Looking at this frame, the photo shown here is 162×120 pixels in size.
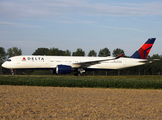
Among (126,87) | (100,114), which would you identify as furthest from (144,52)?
(100,114)

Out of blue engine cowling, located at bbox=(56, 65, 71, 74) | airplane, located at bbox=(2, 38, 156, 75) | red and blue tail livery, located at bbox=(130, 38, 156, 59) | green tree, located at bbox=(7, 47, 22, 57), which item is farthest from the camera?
green tree, located at bbox=(7, 47, 22, 57)

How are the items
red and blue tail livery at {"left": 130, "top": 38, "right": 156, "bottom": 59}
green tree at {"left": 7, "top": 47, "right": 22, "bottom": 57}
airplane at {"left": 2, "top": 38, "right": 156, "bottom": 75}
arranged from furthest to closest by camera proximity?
green tree at {"left": 7, "top": 47, "right": 22, "bottom": 57}
red and blue tail livery at {"left": 130, "top": 38, "right": 156, "bottom": 59}
airplane at {"left": 2, "top": 38, "right": 156, "bottom": 75}

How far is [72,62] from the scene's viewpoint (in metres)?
37.8

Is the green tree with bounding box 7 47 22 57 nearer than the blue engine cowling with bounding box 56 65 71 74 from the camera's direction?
No

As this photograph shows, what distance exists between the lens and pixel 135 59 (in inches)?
1645

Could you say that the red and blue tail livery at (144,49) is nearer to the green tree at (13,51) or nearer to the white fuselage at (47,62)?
the white fuselage at (47,62)

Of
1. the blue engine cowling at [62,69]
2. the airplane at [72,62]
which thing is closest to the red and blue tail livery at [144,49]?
the airplane at [72,62]


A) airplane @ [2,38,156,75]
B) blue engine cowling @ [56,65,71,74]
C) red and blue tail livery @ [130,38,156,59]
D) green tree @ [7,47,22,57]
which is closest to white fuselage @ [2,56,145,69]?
airplane @ [2,38,156,75]

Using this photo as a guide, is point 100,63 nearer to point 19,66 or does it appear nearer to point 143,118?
point 19,66

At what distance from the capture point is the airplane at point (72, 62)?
116 feet

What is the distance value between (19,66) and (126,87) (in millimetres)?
17413

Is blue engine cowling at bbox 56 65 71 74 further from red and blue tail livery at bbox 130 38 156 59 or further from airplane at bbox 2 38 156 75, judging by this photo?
red and blue tail livery at bbox 130 38 156 59

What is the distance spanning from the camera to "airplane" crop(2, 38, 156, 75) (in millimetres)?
35344

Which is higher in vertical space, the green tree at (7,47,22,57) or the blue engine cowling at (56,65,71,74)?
the green tree at (7,47,22,57)
